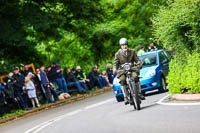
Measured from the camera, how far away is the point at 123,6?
37531mm

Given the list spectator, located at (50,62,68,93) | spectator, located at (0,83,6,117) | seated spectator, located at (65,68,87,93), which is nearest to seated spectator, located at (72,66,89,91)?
seated spectator, located at (65,68,87,93)

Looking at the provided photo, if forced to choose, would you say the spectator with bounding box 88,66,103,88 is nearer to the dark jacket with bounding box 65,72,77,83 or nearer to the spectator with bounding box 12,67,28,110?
the dark jacket with bounding box 65,72,77,83

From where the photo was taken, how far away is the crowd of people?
21266mm

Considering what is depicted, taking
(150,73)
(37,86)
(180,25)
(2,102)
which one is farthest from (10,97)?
(180,25)

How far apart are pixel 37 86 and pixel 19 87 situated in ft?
7.12

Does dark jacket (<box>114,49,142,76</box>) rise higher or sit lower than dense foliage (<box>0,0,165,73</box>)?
lower

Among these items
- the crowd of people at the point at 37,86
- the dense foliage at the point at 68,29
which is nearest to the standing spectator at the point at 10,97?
the crowd of people at the point at 37,86

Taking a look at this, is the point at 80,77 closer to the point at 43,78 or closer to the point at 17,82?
the point at 43,78

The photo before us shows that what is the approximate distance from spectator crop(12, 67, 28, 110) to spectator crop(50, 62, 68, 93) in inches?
109

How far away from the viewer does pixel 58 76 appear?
24641mm

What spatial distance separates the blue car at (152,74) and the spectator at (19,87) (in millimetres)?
4682

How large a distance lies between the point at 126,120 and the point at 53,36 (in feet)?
53.2

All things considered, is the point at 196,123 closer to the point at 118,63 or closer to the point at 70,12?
the point at 118,63

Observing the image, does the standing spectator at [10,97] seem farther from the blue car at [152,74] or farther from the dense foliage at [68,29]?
the blue car at [152,74]
